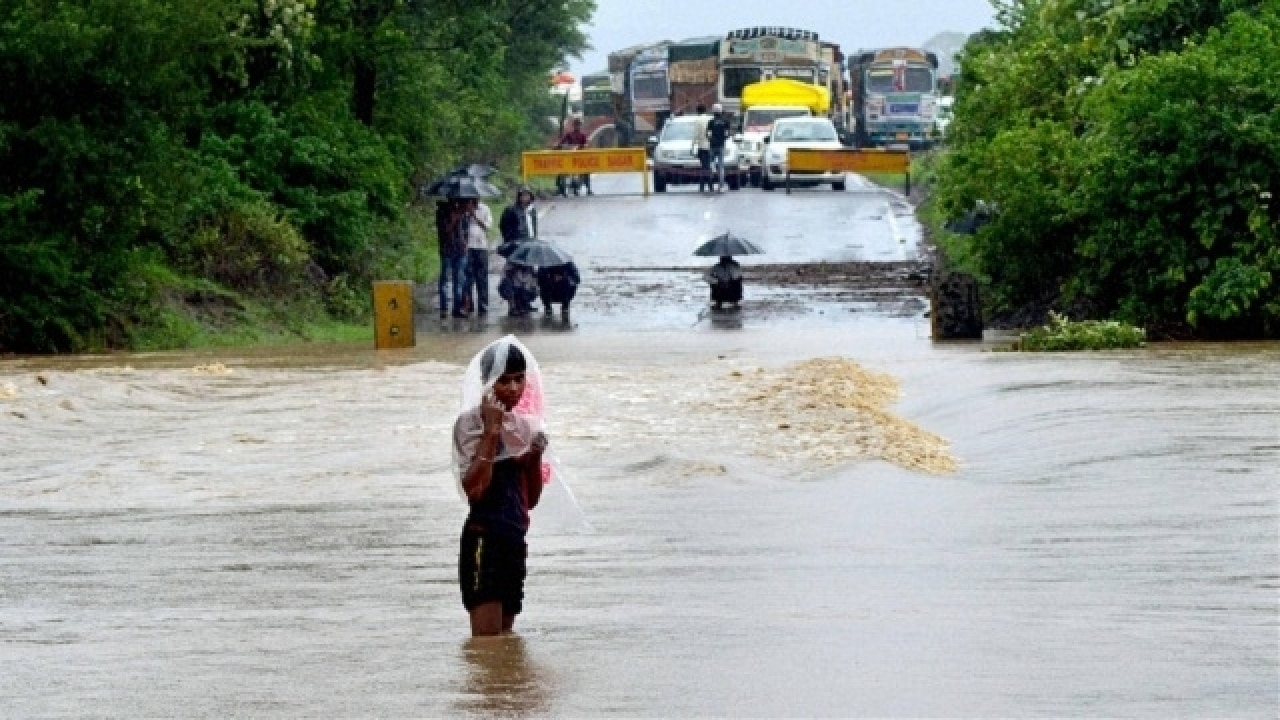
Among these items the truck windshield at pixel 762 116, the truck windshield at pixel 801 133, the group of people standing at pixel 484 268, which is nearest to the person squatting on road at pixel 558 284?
the group of people standing at pixel 484 268

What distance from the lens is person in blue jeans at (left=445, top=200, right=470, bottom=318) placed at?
36812 millimetres

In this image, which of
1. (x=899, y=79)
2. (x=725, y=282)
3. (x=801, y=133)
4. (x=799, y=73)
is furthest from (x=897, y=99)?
(x=725, y=282)

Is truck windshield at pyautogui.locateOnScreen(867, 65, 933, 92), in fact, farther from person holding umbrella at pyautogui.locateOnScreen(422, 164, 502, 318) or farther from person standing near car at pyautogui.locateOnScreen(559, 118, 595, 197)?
person holding umbrella at pyautogui.locateOnScreen(422, 164, 502, 318)

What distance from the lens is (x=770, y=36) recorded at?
3068 inches

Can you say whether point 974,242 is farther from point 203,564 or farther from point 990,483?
point 203,564

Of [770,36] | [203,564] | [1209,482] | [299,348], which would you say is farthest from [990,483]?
[770,36]

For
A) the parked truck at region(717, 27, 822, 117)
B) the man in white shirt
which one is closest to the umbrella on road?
the man in white shirt

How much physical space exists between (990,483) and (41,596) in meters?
7.26

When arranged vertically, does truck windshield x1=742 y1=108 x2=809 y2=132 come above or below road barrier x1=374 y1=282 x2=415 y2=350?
above

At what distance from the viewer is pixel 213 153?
3847cm

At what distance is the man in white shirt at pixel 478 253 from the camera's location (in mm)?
36719

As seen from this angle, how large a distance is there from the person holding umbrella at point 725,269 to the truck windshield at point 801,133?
21.4m

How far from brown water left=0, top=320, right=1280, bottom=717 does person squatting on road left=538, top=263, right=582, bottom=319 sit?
32.1 ft

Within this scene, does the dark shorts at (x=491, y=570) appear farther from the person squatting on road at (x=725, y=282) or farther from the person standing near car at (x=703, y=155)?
the person standing near car at (x=703, y=155)
